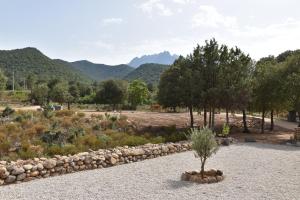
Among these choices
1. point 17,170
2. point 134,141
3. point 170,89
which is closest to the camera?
point 17,170

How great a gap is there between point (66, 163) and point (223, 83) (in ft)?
54.0

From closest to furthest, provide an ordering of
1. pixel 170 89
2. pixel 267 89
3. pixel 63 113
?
pixel 170 89 → pixel 63 113 → pixel 267 89

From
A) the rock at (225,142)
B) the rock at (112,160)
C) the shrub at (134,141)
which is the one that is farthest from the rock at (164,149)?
the rock at (225,142)

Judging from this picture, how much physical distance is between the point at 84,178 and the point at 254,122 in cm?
2998

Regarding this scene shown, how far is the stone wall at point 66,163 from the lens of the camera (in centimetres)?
1295

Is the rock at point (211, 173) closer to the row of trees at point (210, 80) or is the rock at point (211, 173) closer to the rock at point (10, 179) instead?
the rock at point (10, 179)

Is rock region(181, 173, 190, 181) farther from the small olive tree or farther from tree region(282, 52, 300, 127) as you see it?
tree region(282, 52, 300, 127)

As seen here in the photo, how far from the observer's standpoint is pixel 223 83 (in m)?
27.8

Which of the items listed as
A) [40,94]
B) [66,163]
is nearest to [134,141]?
[66,163]

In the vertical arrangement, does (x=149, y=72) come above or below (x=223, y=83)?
above

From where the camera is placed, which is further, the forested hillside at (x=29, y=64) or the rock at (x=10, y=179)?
the forested hillside at (x=29, y=64)

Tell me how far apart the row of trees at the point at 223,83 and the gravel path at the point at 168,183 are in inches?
420

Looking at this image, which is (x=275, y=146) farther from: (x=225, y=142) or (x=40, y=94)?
(x=40, y=94)

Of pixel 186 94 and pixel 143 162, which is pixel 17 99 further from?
pixel 143 162
